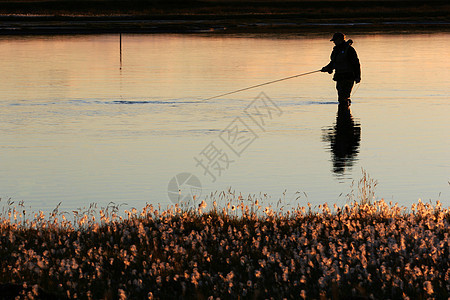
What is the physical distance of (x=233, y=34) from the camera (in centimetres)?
6956

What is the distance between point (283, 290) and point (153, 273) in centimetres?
124

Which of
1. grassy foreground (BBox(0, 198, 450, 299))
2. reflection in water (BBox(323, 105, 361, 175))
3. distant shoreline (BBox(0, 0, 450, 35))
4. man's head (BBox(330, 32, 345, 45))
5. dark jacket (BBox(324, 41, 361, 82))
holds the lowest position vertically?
grassy foreground (BBox(0, 198, 450, 299))

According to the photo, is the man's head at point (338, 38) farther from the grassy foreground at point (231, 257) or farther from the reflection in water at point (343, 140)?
the grassy foreground at point (231, 257)

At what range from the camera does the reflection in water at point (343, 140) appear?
52.9 ft

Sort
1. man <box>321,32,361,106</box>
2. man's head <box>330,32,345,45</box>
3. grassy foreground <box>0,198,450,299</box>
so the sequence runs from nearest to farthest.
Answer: grassy foreground <box>0,198,450,299</box> < man's head <box>330,32,345,45</box> < man <box>321,32,361,106</box>

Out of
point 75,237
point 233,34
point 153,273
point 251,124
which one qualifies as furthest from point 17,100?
point 233,34

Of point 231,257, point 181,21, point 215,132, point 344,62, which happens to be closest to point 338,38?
point 344,62

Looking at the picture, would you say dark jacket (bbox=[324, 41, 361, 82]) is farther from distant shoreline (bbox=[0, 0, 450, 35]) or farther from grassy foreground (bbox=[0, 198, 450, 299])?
distant shoreline (bbox=[0, 0, 450, 35])

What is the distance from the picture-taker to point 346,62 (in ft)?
77.2

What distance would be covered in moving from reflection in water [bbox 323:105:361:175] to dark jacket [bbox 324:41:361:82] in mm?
992

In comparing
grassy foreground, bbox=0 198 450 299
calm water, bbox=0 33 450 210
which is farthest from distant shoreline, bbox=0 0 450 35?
grassy foreground, bbox=0 198 450 299

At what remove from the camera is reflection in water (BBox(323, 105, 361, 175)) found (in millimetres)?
16125

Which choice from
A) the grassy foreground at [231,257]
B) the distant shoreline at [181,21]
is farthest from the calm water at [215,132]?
the distant shoreline at [181,21]

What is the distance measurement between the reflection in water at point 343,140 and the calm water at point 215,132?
0.04m
